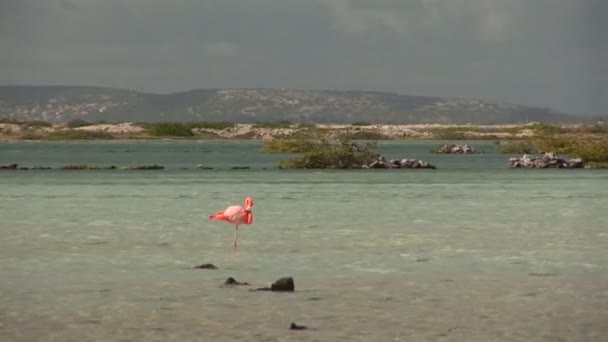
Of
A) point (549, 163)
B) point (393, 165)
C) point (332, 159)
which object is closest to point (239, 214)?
point (332, 159)

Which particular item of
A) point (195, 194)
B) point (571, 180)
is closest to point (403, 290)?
point (195, 194)

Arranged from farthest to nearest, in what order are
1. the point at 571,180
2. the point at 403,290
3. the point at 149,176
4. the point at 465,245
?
the point at 149,176
the point at 571,180
the point at 465,245
the point at 403,290

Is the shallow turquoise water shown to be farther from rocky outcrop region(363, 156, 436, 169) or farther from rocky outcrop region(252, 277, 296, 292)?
rocky outcrop region(363, 156, 436, 169)

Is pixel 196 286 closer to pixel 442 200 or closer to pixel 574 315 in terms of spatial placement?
pixel 574 315

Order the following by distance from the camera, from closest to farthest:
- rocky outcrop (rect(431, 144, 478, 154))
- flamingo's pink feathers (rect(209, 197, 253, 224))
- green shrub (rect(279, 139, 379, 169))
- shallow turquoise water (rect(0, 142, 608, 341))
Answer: shallow turquoise water (rect(0, 142, 608, 341))
flamingo's pink feathers (rect(209, 197, 253, 224))
green shrub (rect(279, 139, 379, 169))
rocky outcrop (rect(431, 144, 478, 154))

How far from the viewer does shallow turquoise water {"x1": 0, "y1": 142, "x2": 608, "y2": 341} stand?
17125 millimetres

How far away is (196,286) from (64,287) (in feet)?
7.83

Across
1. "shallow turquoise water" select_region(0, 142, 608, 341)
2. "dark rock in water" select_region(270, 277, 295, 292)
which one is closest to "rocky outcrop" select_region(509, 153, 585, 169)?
"shallow turquoise water" select_region(0, 142, 608, 341)

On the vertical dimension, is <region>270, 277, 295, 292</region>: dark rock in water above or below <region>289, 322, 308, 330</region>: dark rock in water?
above

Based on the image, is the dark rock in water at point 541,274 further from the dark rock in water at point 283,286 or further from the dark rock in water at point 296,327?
the dark rock in water at point 296,327

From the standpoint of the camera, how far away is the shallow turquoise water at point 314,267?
17.1 meters

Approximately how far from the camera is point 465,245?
28.2 metres

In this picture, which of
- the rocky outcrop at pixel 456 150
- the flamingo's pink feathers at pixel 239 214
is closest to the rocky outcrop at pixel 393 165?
the rocky outcrop at pixel 456 150

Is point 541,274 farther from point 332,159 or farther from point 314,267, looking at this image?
point 332,159
